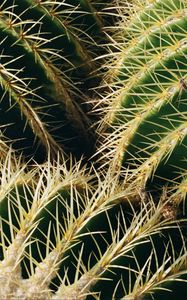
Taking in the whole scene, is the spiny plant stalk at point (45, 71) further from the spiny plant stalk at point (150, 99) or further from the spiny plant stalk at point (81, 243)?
the spiny plant stalk at point (81, 243)

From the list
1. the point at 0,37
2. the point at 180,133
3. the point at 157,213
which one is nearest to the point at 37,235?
the point at 157,213

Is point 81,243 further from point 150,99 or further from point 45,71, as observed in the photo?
point 45,71

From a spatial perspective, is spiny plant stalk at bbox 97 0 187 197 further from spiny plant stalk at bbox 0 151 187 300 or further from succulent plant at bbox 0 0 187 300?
spiny plant stalk at bbox 0 151 187 300

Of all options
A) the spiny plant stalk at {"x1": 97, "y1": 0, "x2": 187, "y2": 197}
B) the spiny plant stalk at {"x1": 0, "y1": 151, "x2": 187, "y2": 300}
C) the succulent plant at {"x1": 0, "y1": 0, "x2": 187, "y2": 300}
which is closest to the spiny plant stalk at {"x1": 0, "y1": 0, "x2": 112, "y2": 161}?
the succulent plant at {"x1": 0, "y1": 0, "x2": 187, "y2": 300}

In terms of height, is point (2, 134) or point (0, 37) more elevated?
point (0, 37)

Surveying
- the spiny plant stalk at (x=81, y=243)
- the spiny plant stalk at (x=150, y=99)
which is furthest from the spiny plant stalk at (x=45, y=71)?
the spiny plant stalk at (x=81, y=243)

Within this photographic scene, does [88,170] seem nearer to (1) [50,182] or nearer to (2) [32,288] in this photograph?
(1) [50,182]
